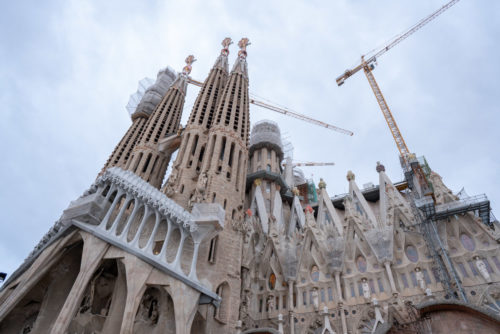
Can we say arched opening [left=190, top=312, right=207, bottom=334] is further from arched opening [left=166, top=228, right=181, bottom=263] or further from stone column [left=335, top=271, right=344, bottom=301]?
stone column [left=335, top=271, right=344, bottom=301]

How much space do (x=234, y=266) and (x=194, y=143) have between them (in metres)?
11.2

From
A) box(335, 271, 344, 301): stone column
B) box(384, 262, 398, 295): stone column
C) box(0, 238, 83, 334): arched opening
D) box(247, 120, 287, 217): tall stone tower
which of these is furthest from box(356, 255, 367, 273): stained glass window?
box(0, 238, 83, 334): arched opening

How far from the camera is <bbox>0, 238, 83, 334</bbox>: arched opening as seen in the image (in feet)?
46.3

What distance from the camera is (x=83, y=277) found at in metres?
13.5

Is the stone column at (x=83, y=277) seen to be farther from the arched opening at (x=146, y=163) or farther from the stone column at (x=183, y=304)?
the arched opening at (x=146, y=163)

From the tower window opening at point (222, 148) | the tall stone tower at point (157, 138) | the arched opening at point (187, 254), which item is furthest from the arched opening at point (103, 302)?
the tall stone tower at point (157, 138)

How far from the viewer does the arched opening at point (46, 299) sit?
14.1m

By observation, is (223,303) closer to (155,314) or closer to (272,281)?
(155,314)

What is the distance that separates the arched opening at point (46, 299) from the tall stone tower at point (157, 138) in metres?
11.6

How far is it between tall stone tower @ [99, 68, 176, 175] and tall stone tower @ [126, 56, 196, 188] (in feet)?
3.89

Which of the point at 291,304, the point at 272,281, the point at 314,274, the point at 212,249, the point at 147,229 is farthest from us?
the point at 272,281

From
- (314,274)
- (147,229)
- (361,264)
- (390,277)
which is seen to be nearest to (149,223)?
(147,229)

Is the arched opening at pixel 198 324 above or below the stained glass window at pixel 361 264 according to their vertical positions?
below

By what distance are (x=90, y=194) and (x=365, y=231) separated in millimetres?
16085
